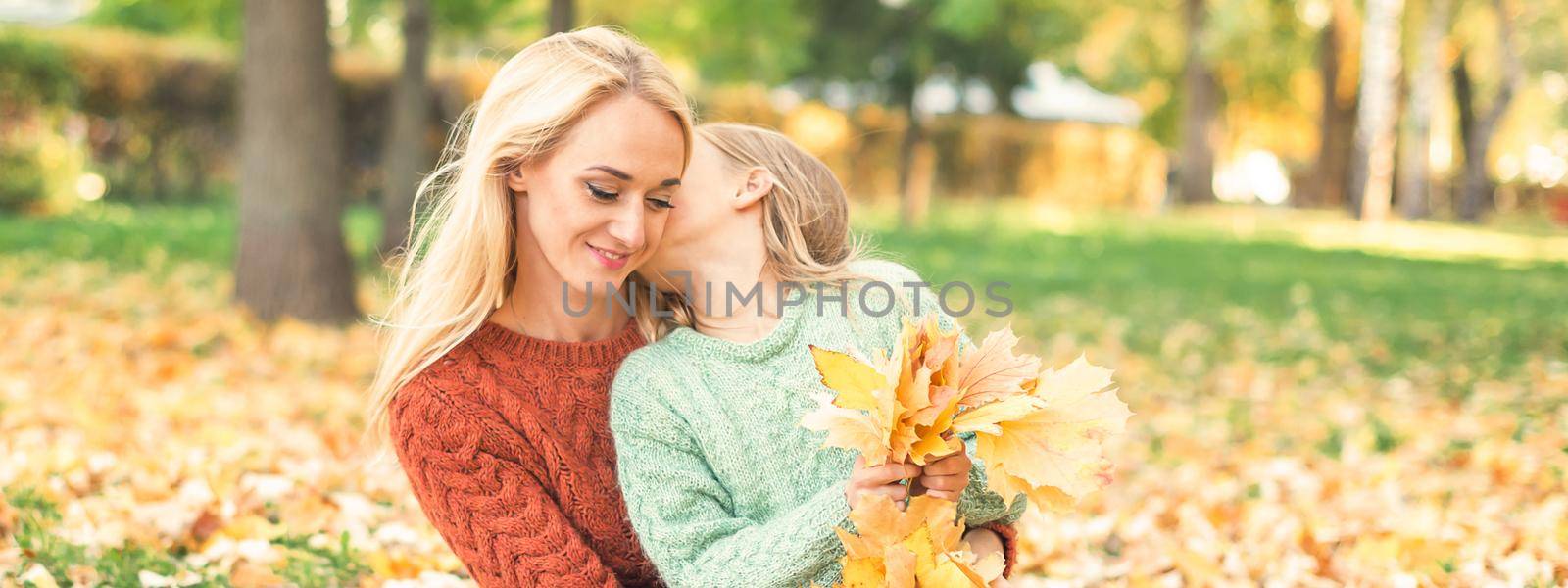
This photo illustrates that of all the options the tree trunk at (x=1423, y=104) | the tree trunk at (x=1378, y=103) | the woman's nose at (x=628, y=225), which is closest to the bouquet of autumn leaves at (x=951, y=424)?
the woman's nose at (x=628, y=225)

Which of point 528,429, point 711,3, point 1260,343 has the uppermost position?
point 711,3

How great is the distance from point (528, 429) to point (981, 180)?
26.0m

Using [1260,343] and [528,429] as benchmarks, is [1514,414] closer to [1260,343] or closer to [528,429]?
[1260,343]

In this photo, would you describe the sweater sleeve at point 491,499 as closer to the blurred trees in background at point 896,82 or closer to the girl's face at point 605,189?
the girl's face at point 605,189

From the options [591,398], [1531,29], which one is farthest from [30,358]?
[1531,29]

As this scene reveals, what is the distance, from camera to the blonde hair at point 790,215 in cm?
246

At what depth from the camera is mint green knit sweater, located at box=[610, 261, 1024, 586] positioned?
2.11m

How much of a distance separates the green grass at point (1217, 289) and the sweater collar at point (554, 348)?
411 cm

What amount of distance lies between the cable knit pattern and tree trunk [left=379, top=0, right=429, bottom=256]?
25.4 ft

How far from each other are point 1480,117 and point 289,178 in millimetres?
24681

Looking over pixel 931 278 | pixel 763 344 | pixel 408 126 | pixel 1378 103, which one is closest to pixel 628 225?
pixel 763 344

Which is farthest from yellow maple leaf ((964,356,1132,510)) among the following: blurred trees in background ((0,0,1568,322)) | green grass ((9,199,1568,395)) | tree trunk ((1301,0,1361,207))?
tree trunk ((1301,0,1361,207))

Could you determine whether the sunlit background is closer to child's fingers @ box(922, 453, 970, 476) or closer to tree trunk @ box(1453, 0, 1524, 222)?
tree trunk @ box(1453, 0, 1524, 222)

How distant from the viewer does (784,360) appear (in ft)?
7.70
